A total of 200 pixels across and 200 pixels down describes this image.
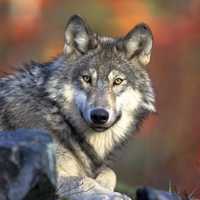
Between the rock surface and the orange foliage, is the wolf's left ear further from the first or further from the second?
the orange foliage

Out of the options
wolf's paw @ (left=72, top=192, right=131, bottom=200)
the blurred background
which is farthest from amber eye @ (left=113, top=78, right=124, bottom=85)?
the blurred background

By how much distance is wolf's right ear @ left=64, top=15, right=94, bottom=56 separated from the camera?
25.2ft

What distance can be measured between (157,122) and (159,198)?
10.6 meters

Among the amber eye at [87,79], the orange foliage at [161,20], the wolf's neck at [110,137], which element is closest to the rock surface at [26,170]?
the amber eye at [87,79]

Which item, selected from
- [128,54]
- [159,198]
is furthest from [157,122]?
[159,198]

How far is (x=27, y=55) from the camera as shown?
1728 centimetres

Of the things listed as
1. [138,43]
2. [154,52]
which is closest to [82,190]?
[138,43]

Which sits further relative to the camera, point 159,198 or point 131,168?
point 131,168

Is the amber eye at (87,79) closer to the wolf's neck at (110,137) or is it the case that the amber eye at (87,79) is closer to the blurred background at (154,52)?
the wolf's neck at (110,137)

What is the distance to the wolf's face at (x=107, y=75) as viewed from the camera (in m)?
7.41

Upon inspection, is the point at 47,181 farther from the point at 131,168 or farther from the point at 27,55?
the point at 27,55

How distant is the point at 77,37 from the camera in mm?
7699

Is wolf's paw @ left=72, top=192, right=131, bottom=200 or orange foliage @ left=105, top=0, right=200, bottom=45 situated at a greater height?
orange foliage @ left=105, top=0, right=200, bottom=45

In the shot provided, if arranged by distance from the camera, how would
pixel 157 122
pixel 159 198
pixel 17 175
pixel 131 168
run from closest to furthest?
pixel 17 175
pixel 159 198
pixel 131 168
pixel 157 122
